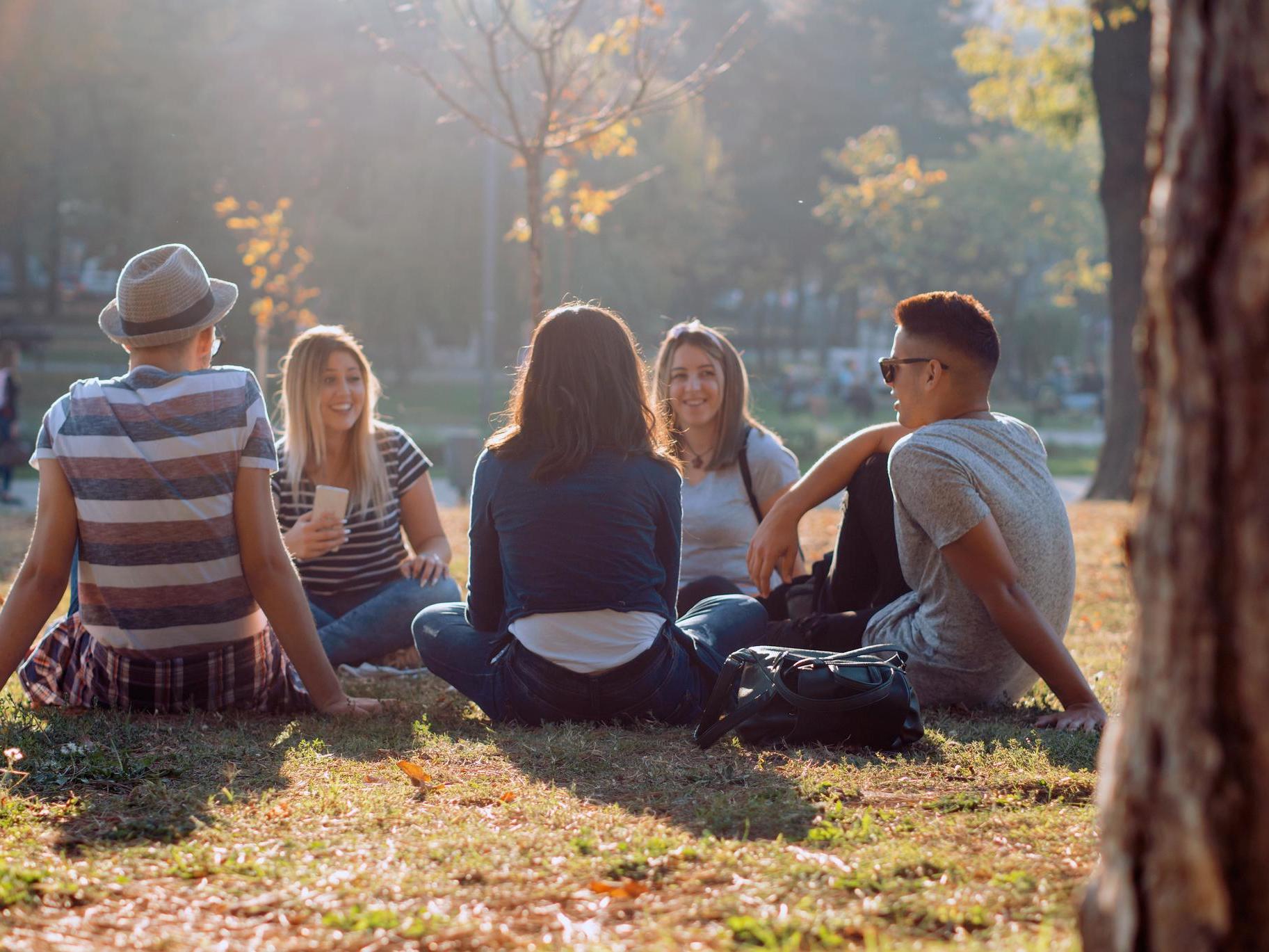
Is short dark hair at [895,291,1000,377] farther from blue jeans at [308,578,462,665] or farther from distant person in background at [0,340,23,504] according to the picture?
distant person in background at [0,340,23,504]

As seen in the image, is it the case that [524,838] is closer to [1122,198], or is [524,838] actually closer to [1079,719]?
[1079,719]

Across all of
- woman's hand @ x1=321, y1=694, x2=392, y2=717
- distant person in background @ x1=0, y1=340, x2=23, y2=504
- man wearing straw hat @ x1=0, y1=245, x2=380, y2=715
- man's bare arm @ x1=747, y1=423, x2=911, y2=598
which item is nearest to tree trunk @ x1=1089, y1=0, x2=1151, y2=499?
man's bare arm @ x1=747, y1=423, x2=911, y2=598

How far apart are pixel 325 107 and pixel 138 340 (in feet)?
104

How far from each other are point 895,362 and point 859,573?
85 centimetres

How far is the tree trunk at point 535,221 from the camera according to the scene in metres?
9.38

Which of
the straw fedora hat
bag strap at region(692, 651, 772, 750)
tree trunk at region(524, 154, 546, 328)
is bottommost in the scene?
bag strap at region(692, 651, 772, 750)

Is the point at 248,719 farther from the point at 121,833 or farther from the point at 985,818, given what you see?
the point at 985,818

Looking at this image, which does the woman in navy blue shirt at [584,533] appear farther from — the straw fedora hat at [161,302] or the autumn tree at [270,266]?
the autumn tree at [270,266]

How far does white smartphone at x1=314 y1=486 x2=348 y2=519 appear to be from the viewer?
548 centimetres

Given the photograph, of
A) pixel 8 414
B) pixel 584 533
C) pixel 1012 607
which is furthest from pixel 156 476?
pixel 8 414

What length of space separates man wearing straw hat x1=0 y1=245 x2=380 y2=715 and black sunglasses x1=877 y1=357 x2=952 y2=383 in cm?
206

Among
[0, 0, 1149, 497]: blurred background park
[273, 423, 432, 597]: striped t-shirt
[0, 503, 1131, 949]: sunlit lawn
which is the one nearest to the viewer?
[0, 503, 1131, 949]: sunlit lawn

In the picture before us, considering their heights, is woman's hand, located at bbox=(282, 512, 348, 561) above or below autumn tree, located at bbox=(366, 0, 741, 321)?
below

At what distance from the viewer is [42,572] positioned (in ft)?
13.8
